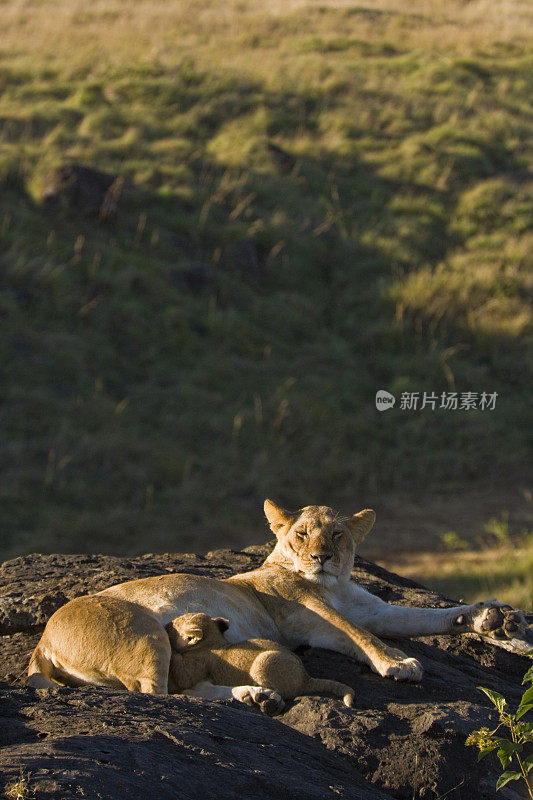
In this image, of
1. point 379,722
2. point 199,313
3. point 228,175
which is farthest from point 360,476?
point 379,722

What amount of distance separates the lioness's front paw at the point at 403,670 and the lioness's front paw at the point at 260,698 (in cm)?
58

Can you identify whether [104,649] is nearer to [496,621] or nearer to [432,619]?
[432,619]

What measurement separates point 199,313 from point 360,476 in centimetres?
349

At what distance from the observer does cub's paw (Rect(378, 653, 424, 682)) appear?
3656 millimetres

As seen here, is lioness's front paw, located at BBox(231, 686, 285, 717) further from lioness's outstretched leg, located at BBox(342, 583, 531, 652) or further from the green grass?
the green grass

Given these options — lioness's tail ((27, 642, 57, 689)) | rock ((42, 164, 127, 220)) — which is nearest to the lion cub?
lioness's tail ((27, 642, 57, 689))

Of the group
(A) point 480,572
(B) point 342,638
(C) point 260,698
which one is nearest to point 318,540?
(B) point 342,638

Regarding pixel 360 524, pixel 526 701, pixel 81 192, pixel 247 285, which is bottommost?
pixel 360 524

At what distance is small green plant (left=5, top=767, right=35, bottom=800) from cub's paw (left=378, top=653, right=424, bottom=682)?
1.90 metres

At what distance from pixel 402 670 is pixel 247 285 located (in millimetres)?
10501

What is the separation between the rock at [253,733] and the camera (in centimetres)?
231

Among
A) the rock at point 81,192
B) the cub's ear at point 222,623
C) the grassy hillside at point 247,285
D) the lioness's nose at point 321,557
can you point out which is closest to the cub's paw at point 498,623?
the lioness's nose at point 321,557

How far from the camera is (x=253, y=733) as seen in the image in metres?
2.82

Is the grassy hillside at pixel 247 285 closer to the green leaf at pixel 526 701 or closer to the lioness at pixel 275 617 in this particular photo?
the lioness at pixel 275 617
